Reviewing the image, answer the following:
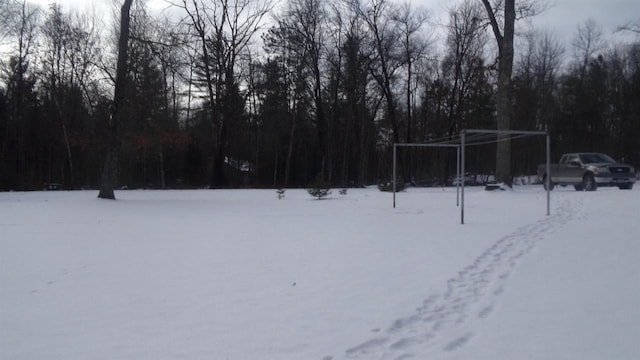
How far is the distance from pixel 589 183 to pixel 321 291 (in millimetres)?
20139

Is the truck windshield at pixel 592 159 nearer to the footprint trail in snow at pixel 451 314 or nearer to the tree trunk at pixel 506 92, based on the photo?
the tree trunk at pixel 506 92

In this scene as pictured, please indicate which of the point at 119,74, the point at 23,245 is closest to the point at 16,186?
the point at 119,74

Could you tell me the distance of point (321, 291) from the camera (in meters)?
5.64

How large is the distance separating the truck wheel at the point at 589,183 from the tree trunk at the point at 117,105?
19.5 meters

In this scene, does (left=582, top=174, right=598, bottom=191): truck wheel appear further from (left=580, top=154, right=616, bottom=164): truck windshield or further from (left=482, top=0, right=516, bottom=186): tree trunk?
(left=482, top=0, right=516, bottom=186): tree trunk

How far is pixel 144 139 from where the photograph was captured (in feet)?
66.7

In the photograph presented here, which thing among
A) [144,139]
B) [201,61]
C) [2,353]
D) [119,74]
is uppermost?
[201,61]

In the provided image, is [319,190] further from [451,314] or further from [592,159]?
[451,314]

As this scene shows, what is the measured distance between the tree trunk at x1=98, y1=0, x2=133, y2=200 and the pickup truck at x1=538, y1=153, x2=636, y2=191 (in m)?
19.5

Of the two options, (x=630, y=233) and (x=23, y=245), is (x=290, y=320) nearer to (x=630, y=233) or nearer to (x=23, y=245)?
(x=23, y=245)

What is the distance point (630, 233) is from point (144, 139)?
Answer: 55.9 feet

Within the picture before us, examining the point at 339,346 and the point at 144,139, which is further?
the point at 144,139

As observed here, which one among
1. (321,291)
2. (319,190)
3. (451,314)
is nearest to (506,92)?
(319,190)

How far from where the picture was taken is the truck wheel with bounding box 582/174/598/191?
21734 mm
